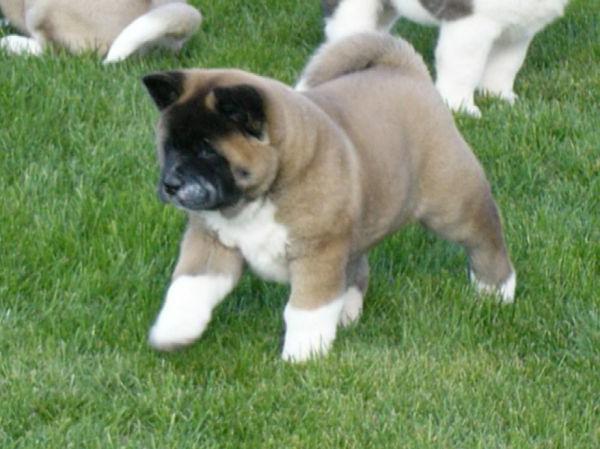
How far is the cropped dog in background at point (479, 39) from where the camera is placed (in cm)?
739

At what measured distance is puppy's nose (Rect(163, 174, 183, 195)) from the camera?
4.20 m

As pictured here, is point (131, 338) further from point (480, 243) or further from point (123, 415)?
point (480, 243)

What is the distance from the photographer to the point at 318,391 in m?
4.52

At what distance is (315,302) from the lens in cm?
459

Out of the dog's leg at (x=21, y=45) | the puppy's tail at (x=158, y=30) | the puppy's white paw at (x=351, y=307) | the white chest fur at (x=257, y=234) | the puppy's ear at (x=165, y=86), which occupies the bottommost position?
the dog's leg at (x=21, y=45)

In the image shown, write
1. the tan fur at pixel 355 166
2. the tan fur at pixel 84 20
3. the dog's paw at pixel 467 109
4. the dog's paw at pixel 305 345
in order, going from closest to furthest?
the tan fur at pixel 355 166, the dog's paw at pixel 305 345, the dog's paw at pixel 467 109, the tan fur at pixel 84 20

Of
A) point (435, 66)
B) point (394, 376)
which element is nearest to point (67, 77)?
point (435, 66)

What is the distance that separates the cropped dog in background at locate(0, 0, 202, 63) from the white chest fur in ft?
9.95

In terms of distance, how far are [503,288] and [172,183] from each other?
163 centimetres

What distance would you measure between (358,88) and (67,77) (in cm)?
239

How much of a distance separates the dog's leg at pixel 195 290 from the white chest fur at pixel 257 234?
0.07m

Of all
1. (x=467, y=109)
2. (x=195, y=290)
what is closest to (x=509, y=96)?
(x=467, y=109)

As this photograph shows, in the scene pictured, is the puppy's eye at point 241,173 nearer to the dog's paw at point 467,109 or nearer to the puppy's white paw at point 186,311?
the puppy's white paw at point 186,311

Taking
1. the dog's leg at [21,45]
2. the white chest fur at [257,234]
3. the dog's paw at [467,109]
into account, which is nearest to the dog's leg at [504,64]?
the dog's paw at [467,109]
